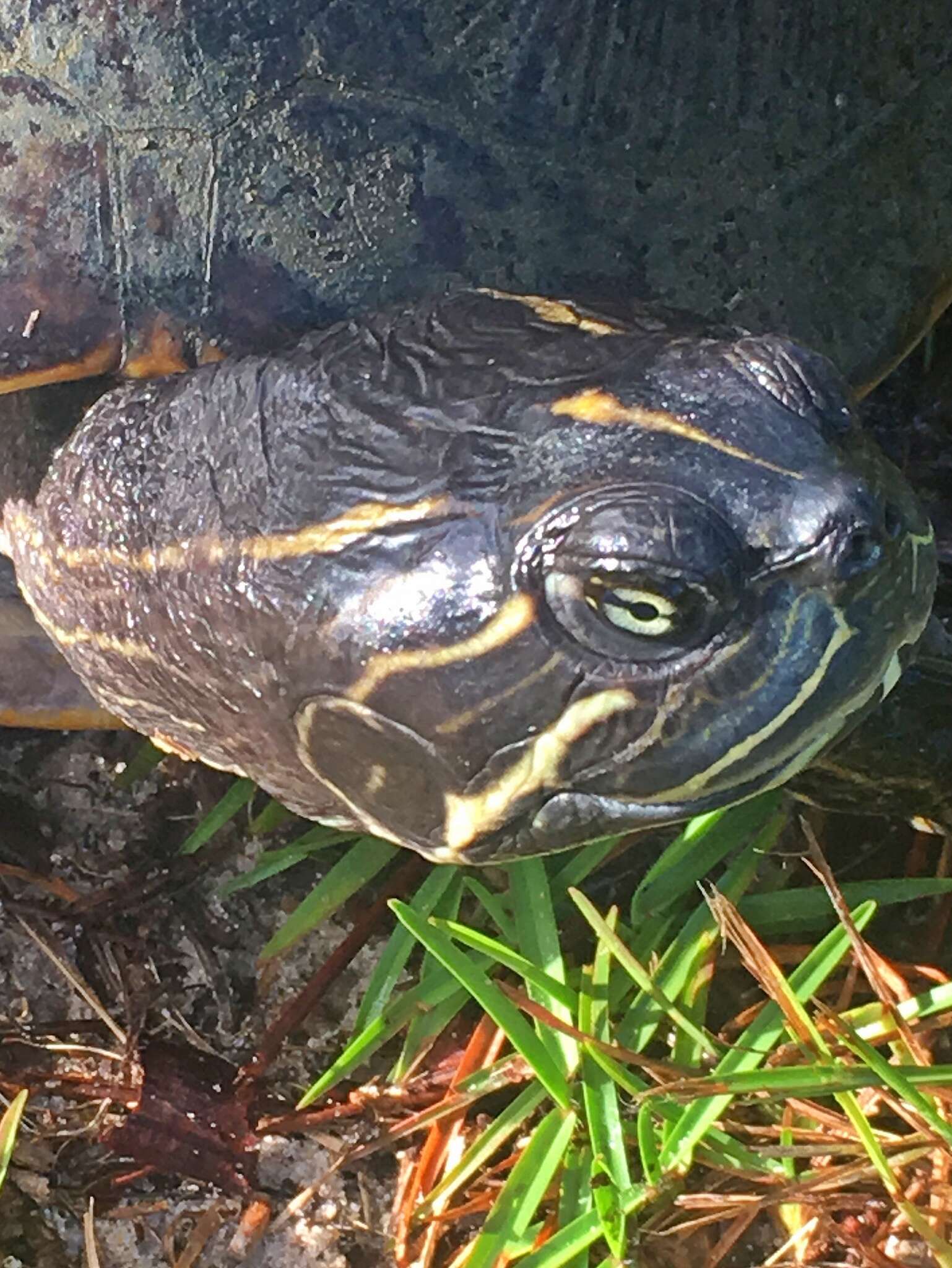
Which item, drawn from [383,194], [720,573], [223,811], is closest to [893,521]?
[720,573]

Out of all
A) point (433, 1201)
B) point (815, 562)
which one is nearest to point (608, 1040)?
point (433, 1201)

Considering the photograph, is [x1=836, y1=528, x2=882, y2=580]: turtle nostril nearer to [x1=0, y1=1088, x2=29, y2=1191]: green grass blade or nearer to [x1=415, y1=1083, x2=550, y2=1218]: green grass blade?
[x1=415, y1=1083, x2=550, y2=1218]: green grass blade

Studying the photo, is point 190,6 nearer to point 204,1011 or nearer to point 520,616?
point 520,616

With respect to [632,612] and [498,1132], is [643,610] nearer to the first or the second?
[632,612]

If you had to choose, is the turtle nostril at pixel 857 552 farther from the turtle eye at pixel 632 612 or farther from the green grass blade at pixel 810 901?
the green grass blade at pixel 810 901

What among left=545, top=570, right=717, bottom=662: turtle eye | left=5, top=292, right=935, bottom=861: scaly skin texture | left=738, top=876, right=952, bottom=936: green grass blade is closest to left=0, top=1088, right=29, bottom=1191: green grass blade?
left=5, top=292, right=935, bottom=861: scaly skin texture

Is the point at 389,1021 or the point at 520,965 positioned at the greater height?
the point at 520,965
